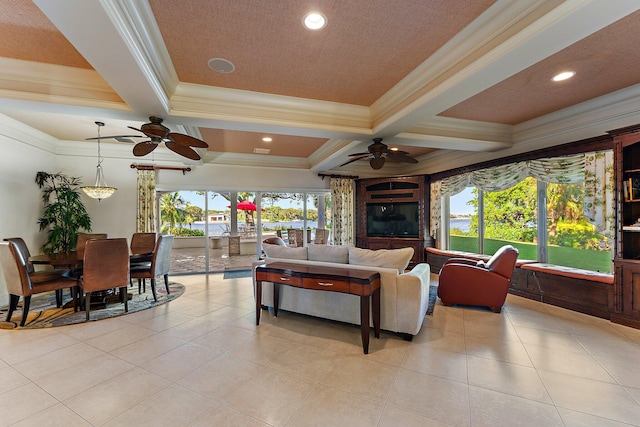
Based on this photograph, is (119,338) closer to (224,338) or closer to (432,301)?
(224,338)

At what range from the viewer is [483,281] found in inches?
148

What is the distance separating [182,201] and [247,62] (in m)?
4.80

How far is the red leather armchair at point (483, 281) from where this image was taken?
3.72 m

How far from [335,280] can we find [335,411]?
113 centimetres

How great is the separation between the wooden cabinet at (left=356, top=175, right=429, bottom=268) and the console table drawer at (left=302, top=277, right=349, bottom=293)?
425 cm

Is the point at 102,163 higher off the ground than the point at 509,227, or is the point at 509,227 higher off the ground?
the point at 102,163

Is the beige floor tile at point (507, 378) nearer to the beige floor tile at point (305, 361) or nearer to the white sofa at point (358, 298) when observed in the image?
the white sofa at point (358, 298)

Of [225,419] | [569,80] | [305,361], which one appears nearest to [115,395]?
[225,419]

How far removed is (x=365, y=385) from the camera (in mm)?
2162

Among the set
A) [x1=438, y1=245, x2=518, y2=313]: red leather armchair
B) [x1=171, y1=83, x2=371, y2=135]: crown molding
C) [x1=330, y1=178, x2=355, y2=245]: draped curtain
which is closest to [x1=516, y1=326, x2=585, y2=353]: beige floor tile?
[x1=438, y1=245, x2=518, y2=313]: red leather armchair

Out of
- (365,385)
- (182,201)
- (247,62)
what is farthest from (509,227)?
(182,201)

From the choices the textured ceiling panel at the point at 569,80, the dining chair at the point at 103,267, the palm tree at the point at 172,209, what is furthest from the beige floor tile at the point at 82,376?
the textured ceiling panel at the point at 569,80

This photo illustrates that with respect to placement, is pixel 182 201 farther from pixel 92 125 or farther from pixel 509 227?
pixel 509 227

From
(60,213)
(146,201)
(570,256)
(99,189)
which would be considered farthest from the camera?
(146,201)
